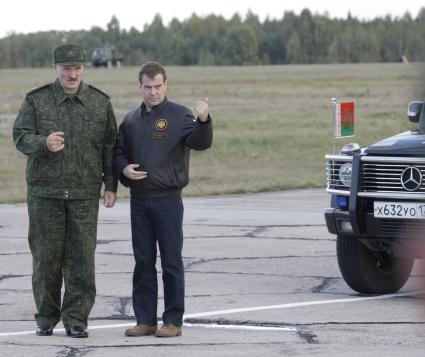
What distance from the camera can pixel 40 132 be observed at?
8.81 meters

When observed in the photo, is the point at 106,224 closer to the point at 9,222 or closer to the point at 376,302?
the point at 9,222

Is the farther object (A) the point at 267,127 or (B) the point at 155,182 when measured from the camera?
(A) the point at 267,127

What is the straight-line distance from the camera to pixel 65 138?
8.80 metres

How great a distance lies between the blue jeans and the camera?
888 cm

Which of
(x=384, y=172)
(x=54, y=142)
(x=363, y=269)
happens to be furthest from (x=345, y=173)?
(x=54, y=142)

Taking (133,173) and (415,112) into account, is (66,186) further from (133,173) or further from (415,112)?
(415,112)

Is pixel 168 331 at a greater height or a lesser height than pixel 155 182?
lesser

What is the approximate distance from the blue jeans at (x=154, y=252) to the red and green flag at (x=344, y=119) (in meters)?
5.40

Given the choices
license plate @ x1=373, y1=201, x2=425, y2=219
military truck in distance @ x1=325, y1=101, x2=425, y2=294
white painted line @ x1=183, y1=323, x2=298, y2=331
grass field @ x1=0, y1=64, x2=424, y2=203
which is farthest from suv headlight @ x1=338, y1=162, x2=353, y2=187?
grass field @ x1=0, y1=64, x2=424, y2=203

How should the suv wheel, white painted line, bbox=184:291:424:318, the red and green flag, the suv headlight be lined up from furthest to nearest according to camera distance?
the red and green flag, the suv wheel, the suv headlight, white painted line, bbox=184:291:424:318

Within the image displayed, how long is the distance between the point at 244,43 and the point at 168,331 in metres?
153

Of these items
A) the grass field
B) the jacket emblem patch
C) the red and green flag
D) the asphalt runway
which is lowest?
the grass field

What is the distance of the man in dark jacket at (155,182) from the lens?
29.0 ft

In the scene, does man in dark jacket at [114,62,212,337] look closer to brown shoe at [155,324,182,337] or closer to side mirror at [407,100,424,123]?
brown shoe at [155,324,182,337]
